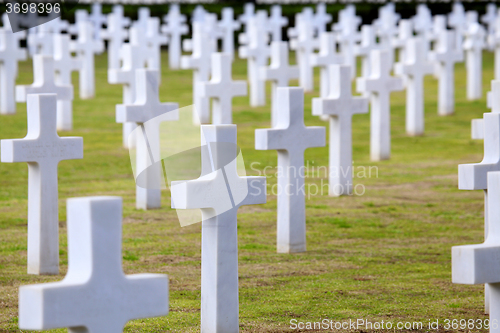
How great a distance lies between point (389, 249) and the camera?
264 inches

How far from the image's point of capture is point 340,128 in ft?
28.8

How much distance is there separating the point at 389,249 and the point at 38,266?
2751 mm

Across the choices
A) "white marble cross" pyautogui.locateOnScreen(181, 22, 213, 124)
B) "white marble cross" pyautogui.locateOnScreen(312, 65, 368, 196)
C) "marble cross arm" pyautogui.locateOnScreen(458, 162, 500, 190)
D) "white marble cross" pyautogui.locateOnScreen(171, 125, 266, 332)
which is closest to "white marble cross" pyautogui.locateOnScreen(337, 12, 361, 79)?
"white marble cross" pyautogui.locateOnScreen(181, 22, 213, 124)

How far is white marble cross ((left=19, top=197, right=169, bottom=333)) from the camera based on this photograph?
2.93m

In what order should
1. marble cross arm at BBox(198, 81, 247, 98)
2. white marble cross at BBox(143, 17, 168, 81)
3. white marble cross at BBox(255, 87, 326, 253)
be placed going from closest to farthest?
white marble cross at BBox(255, 87, 326, 253), marble cross arm at BBox(198, 81, 247, 98), white marble cross at BBox(143, 17, 168, 81)

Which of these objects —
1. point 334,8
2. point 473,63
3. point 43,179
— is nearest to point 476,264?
point 43,179

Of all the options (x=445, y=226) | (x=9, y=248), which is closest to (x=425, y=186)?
(x=445, y=226)

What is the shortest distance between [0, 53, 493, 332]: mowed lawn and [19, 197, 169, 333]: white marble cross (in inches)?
62.3

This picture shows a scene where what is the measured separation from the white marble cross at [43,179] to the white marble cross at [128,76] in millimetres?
5048

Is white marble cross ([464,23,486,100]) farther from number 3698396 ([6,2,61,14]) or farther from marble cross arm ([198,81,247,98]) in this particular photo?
number 3698396 ([6,2,61,14])

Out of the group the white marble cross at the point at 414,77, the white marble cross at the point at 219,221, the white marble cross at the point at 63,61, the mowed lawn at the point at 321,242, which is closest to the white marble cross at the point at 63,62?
the white marble cross at the point at 63,61

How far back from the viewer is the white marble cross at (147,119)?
8.00 metres

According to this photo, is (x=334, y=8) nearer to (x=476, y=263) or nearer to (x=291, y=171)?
(x=291, y=171)

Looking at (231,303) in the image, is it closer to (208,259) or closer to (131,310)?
(208,259)
